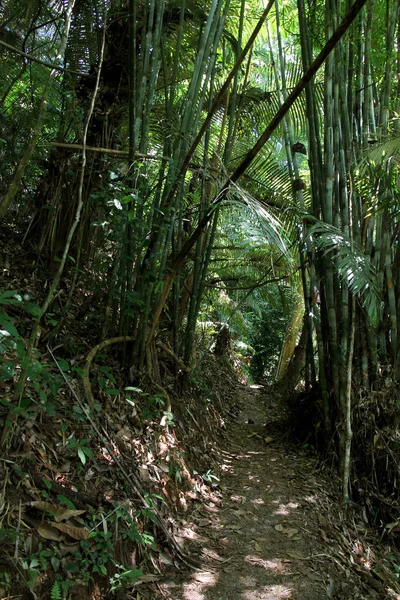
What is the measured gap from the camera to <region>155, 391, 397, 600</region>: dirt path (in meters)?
2.26

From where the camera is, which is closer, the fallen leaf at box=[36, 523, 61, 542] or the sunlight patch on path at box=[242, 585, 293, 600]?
the fallen leaf at box=[36, 523, 61, 542]

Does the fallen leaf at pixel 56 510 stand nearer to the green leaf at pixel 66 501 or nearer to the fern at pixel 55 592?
the green leaf at pixel 66 501

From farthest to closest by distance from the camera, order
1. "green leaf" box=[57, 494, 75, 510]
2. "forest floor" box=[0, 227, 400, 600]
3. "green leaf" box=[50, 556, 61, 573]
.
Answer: "green leaf" box=[57, 494, 75, 510] < "forest floor" box=[0, 227, 400, 600] < "green leaf" box=[50, 556, 61, 573]

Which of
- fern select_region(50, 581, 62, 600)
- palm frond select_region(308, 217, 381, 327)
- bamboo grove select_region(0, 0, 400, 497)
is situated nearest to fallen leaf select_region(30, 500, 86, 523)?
fern select_region(50, 581, 62, 600)

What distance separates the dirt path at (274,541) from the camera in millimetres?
2258

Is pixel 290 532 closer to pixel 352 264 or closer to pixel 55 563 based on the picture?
pixel 55 563

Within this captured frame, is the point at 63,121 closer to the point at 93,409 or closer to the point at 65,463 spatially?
the point at 93,409

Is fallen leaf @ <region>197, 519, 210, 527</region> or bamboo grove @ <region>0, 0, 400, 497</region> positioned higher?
bamboo grove @ <region>0, 0, 400, 497</region>

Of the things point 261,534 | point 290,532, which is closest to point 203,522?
point 261,534

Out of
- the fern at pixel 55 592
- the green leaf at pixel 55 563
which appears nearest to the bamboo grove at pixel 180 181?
the green leaf at pixel 55 563

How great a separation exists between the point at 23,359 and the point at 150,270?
4.49ft

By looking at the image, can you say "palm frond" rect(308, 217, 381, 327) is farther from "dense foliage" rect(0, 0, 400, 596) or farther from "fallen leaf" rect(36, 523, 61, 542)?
"fallen leaf" rect(36, 523, 61, 542)

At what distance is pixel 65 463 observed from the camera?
2.23 meters

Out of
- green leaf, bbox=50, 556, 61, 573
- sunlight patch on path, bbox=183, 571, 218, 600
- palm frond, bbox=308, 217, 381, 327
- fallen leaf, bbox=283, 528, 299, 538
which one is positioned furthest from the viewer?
palm frond, bbox=308, 217, 381, 327
